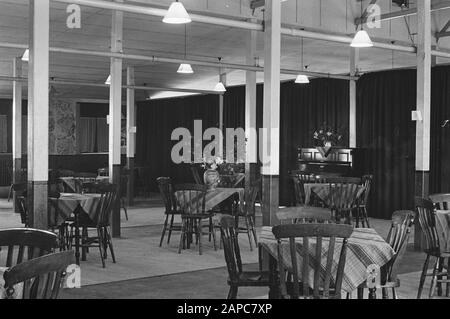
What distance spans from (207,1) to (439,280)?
20.8 feet

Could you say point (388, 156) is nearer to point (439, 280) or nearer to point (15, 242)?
point (439, 280)

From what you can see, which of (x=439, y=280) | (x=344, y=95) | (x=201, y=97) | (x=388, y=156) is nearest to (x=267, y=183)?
(x=439, y=280)

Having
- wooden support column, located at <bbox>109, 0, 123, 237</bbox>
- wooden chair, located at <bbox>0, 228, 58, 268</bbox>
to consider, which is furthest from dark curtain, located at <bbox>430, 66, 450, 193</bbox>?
wooden chair, located at <bbox>0, 228, 58, 268</bbox>

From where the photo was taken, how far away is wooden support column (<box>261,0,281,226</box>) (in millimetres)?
6953

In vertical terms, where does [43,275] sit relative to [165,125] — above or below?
below

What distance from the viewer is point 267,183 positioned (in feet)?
23.0

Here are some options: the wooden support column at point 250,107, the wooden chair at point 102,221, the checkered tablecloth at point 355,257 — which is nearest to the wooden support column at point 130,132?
the wooden support column at point 250,107

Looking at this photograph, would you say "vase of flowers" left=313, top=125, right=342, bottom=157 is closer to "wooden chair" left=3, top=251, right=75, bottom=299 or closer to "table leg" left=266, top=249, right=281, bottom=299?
"table leg" left=266, top=249, right=281, bottom=299

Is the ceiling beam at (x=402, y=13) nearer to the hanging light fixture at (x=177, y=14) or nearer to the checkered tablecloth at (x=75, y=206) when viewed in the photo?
the hanging light fixture at (x=177, y=14)

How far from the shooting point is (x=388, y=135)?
12672mm

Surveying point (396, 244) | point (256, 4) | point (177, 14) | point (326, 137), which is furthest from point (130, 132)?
point (396, 244)

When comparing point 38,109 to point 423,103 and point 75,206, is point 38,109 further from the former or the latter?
point 423,103

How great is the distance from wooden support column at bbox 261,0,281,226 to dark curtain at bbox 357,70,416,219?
6.03m

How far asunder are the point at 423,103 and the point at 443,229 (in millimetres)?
3141
